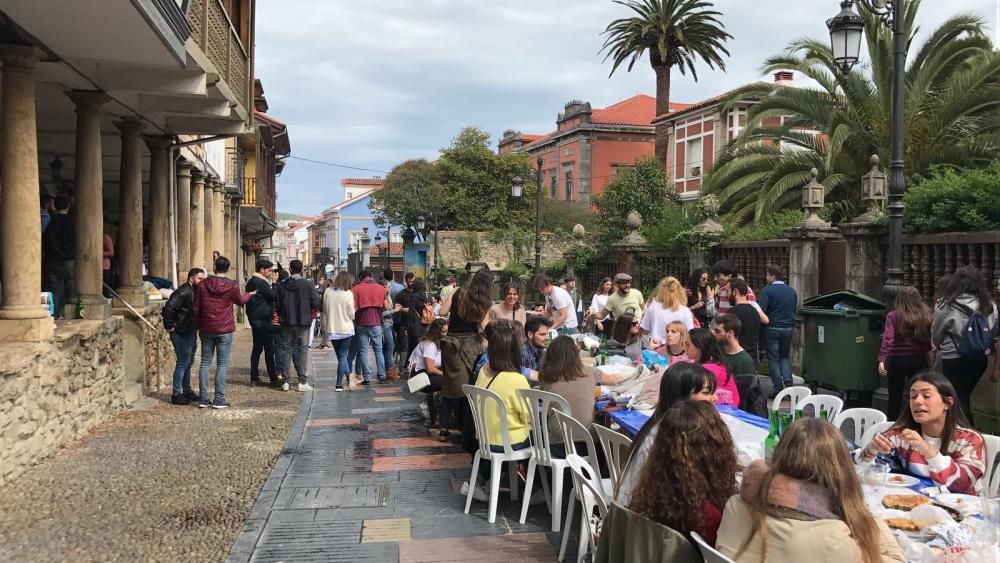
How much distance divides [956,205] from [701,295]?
351cm

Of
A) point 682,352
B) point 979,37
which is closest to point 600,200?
point 979,37

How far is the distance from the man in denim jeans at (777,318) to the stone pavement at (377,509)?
14.0 feet

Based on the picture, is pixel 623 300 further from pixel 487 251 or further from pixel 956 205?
pixel 487 251

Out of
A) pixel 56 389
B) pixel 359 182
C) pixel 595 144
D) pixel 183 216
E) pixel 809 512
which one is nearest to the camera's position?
pixel 809 512

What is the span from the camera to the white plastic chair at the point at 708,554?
272 cm

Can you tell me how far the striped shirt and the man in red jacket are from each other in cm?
733

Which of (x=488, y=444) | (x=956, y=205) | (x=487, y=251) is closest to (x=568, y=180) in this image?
(x=487, y=251)

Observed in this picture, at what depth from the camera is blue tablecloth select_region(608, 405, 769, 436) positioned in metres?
5.07

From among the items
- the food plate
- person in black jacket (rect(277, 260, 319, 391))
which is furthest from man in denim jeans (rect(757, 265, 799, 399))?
the food plate

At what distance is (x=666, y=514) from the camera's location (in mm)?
3096

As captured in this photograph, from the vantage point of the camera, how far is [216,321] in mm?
9469

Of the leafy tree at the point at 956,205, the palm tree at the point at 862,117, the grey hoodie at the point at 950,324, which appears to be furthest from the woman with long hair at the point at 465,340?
the palm tree at the point at 862,117

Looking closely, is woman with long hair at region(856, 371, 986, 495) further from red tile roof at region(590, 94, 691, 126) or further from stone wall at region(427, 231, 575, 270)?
red tile roof at region(590, 94, 691, 126)

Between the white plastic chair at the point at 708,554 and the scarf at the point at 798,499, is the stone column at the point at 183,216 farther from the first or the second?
the scarf at the point at 798,499
